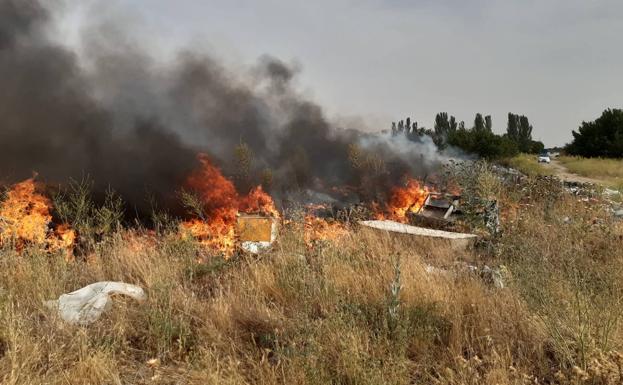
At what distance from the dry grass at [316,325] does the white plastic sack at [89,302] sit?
9 cm

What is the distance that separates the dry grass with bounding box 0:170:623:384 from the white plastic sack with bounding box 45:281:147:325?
9cm

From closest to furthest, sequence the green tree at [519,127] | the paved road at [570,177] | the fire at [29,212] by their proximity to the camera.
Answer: the fire at [29,212], the paved road at [570,177], the green tree at [519,127]

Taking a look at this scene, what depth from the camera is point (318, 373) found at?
2307mm

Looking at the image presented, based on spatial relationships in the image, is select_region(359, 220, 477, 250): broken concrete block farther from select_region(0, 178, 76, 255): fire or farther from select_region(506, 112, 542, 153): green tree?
select_region(506, 112, 542, 153): green tree

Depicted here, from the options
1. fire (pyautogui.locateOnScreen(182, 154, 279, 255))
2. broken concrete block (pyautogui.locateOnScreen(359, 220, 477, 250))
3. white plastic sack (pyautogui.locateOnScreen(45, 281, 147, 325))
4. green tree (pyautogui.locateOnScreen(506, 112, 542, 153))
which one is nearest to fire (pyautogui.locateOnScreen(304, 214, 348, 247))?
broken concrete block (pyautogui.locateOnScreen(359, 220, 477, 250))

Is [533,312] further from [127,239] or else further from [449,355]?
[127,239]

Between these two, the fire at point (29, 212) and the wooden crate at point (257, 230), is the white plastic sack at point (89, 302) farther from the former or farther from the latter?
the wooden crate at point (257, 230)

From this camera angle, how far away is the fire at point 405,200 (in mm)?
9920

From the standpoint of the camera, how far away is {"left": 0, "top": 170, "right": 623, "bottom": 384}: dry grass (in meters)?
2.36

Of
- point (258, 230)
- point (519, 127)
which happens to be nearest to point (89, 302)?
point (258, 230)

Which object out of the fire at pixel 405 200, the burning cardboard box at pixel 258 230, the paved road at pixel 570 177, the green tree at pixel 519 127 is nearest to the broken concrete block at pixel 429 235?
the burning cardboard box at pixel 258 230

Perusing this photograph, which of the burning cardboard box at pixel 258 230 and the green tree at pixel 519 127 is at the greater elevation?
the green tree at pixel 519 127

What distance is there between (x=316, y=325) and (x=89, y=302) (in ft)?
5.95

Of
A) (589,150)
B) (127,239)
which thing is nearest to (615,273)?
(127,239)
